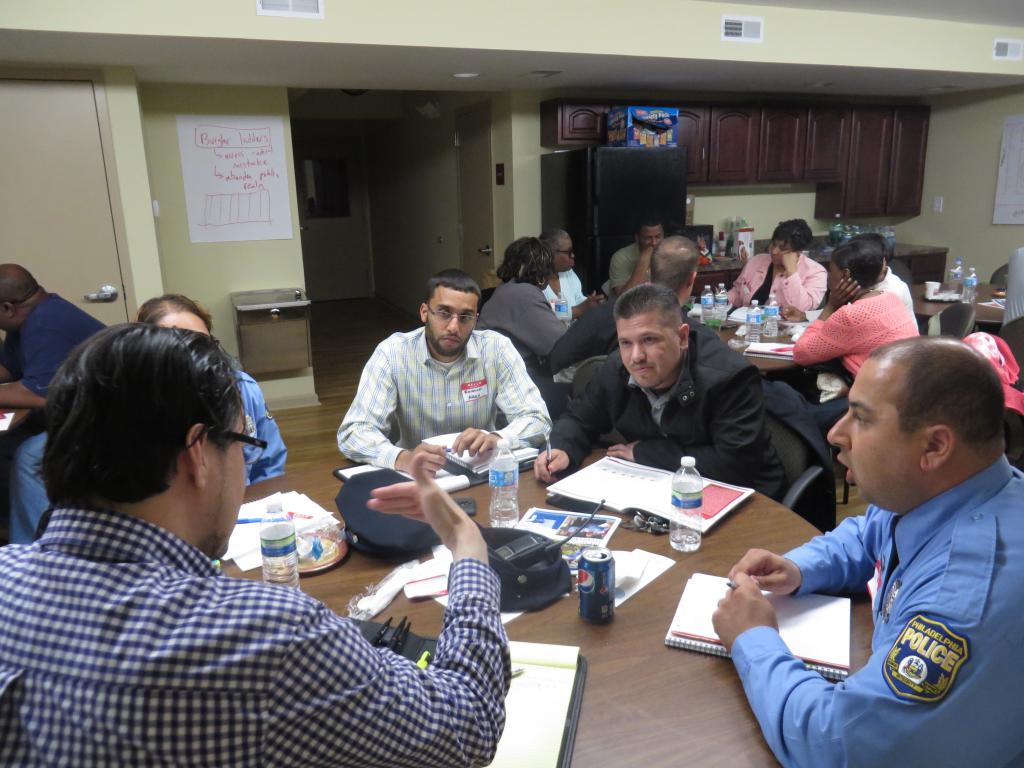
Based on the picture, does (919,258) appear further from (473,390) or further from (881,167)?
(473,390)

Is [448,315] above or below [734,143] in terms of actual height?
below

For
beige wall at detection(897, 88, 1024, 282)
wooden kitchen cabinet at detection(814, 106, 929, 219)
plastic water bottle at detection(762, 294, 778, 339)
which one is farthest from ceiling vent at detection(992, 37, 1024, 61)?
plastic water bottle at detection(762, 294, 778, 339)

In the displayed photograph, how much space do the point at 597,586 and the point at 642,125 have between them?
15.8ft

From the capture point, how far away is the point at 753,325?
407 centimetres

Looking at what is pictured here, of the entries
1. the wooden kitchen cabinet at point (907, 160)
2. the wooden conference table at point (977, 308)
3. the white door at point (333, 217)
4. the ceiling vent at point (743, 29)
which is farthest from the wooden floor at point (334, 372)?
the wooden kitchen cabinet at point (907, 160)

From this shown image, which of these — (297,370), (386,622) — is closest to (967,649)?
(386,622)

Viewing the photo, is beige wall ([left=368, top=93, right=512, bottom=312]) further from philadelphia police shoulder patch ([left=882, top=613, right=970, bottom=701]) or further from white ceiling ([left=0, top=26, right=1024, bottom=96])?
philadelphia police shoulder patch ([left=882, top=613, right=970, bottom=701])

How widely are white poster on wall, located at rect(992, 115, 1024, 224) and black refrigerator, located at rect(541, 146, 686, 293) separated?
311 cm

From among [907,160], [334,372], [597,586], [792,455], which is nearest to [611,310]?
[792,455]

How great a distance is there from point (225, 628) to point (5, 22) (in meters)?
3.52

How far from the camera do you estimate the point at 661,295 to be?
7.00 feet

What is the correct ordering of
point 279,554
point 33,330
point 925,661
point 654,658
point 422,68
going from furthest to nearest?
point 422,68
point 33,330
point 279,554
point 654,658
point 925,661

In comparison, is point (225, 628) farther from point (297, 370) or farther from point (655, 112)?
point (655, 112)

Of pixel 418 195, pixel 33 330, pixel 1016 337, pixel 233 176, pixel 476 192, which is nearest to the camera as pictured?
pixel 33 330
